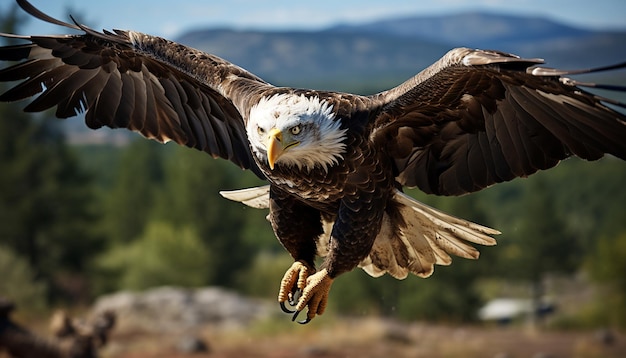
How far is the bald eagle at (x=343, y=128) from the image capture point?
3.45m

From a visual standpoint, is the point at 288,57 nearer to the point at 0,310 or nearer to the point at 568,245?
the point at 568,245

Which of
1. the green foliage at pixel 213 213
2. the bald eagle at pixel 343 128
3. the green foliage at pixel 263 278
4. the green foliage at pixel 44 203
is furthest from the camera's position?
the green foliage at pixel 213 213

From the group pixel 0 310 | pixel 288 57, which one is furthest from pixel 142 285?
pixel 288 57

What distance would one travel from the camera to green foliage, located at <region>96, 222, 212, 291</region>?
36125 mm

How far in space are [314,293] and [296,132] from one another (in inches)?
36.6

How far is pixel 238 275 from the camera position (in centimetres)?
4284

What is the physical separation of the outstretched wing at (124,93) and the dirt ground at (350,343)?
35.3 feet

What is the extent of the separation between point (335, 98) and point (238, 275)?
39810mm

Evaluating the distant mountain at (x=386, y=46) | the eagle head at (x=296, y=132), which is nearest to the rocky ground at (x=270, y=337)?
the eagle head at (x=296, y=132)

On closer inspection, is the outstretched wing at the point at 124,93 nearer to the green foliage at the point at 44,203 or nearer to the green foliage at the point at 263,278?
the green foliage at the point at 44,203

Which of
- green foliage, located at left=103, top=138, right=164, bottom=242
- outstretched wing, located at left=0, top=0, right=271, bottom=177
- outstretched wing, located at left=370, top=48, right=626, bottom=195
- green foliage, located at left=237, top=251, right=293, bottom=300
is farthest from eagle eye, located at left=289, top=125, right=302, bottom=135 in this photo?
green foliage, located at left=103, top=138, right=164, bottom=242

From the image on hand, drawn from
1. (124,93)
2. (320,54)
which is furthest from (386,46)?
(124,93)

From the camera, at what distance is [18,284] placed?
97.6 feet

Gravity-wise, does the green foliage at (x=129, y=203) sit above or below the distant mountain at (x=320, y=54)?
below
